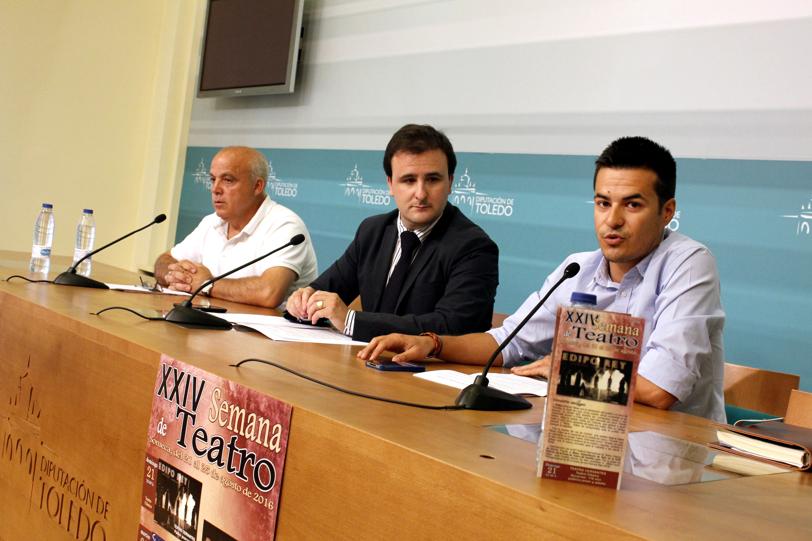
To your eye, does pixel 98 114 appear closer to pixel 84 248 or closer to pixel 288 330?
pixel 84 248

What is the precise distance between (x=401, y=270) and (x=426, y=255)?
0.34 feet

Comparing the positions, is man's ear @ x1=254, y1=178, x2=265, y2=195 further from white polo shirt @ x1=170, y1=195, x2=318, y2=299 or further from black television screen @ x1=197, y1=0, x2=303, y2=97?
black television screen @ x1=197, y1=0, x2=303, y2=97

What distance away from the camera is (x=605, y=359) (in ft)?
3.00

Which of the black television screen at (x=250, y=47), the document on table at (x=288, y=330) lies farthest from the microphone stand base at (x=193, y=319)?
the black television screen at (x=250, y=47)

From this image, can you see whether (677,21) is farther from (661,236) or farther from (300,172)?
(300,172)

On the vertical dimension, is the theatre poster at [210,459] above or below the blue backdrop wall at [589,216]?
below

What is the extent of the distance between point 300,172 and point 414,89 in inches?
42.8

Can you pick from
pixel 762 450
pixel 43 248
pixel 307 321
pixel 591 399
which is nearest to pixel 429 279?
pixel 307 321

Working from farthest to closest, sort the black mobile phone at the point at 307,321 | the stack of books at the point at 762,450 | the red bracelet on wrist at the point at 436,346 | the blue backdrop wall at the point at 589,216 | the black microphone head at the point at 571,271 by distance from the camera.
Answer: the blue backdrop wall at the point at 589,216 → the black mobile phone at the point at 307,321 → the red bracelet on wrist at the point at 436,346 → the black microphone head at the point at 571,271 → the stack of books at the point at 762,450

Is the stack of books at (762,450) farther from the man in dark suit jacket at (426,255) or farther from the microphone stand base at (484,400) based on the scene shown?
the man in dark suit jacket at (426,255)

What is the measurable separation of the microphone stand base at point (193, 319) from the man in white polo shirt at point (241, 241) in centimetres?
100

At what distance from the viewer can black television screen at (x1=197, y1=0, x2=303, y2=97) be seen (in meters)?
5.07

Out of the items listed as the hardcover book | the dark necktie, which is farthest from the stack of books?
the dark necktie

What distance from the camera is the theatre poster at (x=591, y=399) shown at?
91 cm
